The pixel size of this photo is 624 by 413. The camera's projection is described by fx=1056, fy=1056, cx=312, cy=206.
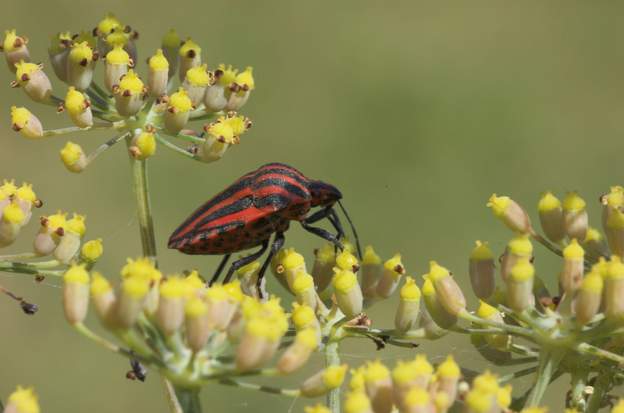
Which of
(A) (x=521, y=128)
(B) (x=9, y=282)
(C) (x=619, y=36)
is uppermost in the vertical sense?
(C) (x=619, y=36)

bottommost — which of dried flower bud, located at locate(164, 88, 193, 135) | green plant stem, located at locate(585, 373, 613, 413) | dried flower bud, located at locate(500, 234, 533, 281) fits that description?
green plant stem, located at locate(585, 373, 613, 413)

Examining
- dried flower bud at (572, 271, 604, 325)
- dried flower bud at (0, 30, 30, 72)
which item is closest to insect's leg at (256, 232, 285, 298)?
dried flower bud at (572, 271, 604, 325)

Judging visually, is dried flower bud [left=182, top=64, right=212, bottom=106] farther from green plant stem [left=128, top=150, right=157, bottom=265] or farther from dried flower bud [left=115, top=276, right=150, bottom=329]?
dried flower bud [left=115, top=276, right=150, bottom=329]

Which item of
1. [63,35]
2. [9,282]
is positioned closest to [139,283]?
[63,35]

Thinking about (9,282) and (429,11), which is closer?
(9,282)

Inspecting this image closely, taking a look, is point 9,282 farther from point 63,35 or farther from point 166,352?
point 166,352

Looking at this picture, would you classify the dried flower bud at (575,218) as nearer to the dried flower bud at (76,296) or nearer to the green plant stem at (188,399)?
the green plant stem at (188,399)

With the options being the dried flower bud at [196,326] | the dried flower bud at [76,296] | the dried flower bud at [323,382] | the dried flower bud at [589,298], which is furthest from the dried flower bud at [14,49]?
the dried flower bud at [589,298]
